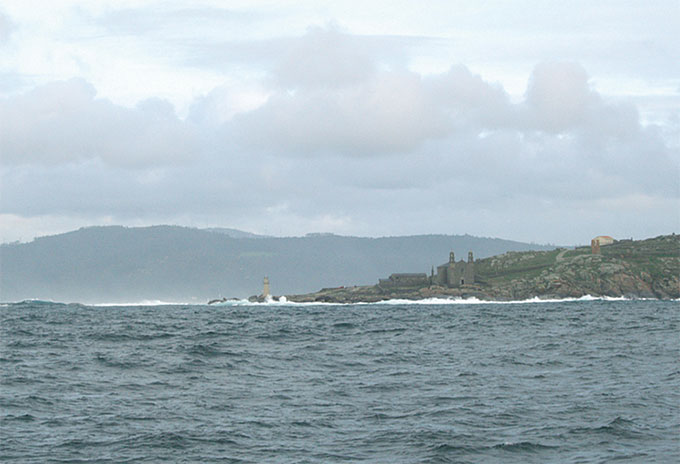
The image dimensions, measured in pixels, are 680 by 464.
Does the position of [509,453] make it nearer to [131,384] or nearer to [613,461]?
[613,461]

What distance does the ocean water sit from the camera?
30.0m

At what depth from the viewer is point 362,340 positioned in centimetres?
7900

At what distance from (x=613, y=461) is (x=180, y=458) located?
612 inches

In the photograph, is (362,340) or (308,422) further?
(362,340)

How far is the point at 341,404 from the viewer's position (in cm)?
3928

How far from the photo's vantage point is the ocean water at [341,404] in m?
30.0

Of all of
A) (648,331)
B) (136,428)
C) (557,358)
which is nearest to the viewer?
(136,428)

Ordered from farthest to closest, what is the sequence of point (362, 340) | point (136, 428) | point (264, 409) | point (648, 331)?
point (648, 331) < point (362, 340) < point (264, 409) < point (136, 428)

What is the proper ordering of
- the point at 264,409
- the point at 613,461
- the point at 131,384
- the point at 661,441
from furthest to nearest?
1. the point at 131,384
2. the point at 264,409
3. the point at 661,441
4. the point at 613,461

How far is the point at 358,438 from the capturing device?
31.9m

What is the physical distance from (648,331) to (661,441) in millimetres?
58072

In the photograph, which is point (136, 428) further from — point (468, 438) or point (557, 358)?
point (557, 358)

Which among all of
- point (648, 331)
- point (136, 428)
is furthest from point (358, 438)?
point (648, 331)

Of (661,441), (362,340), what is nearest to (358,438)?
(661,441)
